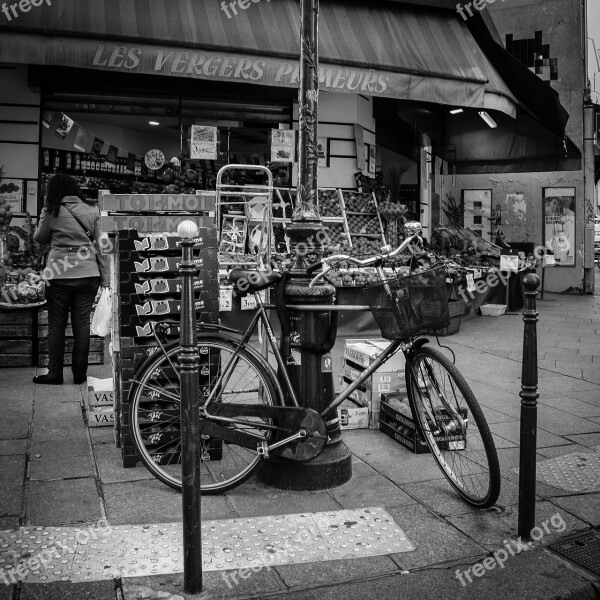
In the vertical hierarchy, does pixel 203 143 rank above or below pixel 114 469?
above

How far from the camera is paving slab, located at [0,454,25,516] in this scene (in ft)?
12.0

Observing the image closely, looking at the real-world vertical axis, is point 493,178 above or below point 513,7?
below

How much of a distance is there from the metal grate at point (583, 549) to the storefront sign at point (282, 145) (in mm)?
8462

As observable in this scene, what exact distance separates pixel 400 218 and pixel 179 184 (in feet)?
11.6

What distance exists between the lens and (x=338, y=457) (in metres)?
4.09

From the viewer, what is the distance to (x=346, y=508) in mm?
3771

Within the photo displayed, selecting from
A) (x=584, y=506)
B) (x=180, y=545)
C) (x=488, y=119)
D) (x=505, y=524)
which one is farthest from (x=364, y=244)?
(x=180, y=545)

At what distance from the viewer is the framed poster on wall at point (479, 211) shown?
61.9 feet

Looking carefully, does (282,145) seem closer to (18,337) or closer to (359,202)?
(359,202)

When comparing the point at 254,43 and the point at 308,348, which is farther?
the point at 254,43

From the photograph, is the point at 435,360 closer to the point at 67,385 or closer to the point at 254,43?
the point at 67,385

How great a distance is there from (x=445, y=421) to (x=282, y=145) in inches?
302

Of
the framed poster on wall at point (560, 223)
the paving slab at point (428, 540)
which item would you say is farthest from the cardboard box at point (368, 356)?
the framed poster on wall at point (560, 223)

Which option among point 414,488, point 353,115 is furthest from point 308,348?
point 353,115
